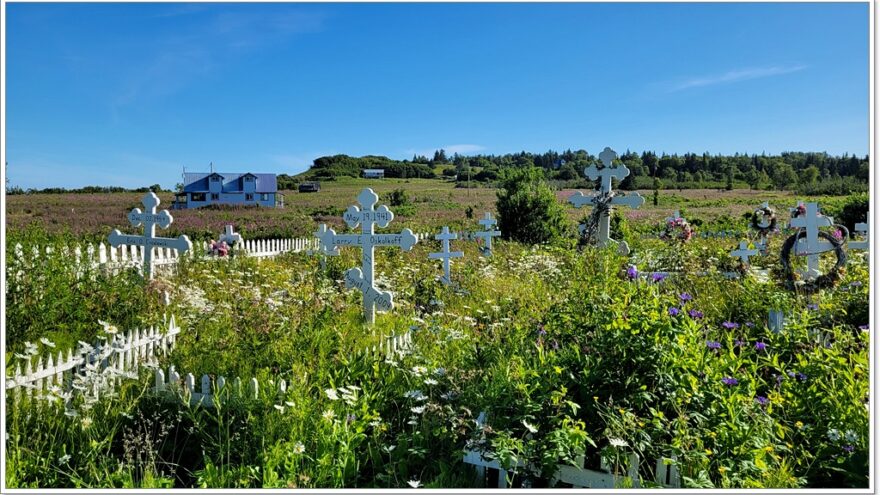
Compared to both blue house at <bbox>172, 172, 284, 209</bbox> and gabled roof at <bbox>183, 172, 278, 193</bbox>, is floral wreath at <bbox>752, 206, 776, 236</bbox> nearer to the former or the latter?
blue house at <bbox>172, 172, 284, 209</bbox>

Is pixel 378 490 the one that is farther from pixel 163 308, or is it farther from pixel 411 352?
pixel 163 308

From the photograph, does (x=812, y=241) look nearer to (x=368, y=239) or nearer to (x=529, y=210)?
(x=368, y=239)

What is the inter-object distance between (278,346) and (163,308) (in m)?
2.96

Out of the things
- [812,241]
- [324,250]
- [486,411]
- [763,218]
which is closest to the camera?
[486,411]

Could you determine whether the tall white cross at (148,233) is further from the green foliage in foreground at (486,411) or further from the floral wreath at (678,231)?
the floral wreath at (678,231)

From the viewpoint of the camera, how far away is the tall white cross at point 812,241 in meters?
7.91

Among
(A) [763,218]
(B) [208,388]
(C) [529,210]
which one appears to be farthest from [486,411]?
(C) [529,210]

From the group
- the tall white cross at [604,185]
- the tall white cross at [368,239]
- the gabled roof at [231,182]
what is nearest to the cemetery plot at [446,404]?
the tall white cross at [368,239]

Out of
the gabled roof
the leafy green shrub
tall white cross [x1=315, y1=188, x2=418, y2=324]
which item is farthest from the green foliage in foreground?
the gabled roof

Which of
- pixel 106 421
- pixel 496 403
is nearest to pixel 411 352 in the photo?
pixel 496 403

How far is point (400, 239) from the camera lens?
24.7ft

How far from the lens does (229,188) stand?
53938 millimetres

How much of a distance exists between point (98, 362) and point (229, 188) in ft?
174

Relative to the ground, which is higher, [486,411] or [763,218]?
[763,218]
